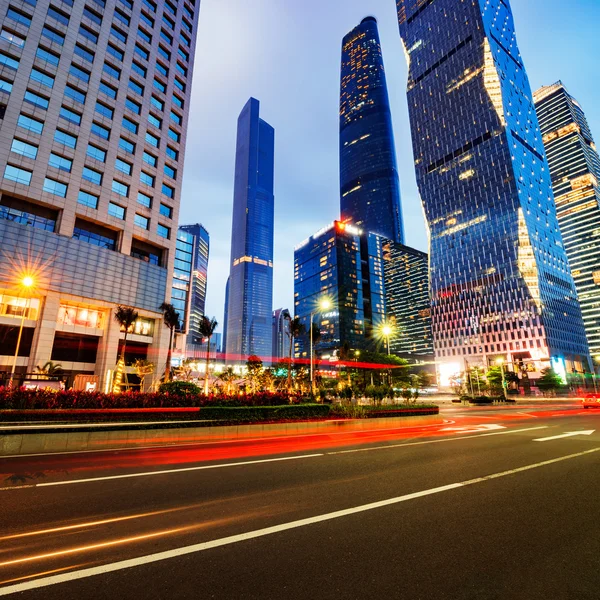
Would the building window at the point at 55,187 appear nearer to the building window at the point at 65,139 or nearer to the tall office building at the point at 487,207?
the building window at the point at 65,139

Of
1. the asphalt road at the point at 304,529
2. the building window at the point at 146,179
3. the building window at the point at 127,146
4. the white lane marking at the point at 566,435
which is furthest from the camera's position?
the building window at the point at 146,179

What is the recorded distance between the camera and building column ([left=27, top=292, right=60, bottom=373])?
3405 centimetres

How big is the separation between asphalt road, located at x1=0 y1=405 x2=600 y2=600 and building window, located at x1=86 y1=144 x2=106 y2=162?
4258 cm

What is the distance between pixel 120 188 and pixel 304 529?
4798 centimetres

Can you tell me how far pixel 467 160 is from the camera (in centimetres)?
13100

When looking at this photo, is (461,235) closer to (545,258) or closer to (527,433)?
(545,258)

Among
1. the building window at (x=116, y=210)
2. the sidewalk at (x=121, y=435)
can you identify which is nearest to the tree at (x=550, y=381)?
the sidewalk at (x=121, y=435)

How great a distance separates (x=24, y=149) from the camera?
115 ft

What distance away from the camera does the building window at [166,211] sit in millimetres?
47422

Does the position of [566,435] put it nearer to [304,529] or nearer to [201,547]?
[304,529]

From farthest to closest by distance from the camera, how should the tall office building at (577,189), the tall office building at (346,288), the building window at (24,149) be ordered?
the tall office building at (346,288) < the tall office building at (577,189) < the building window at (24,149)

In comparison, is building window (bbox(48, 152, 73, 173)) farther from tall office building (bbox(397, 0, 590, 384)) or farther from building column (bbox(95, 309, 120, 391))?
tall office building (bbox(397, 0, 590, 384))

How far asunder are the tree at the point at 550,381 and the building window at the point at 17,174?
11111cm

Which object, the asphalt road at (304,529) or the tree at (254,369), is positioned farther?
the tree at (254,369)
